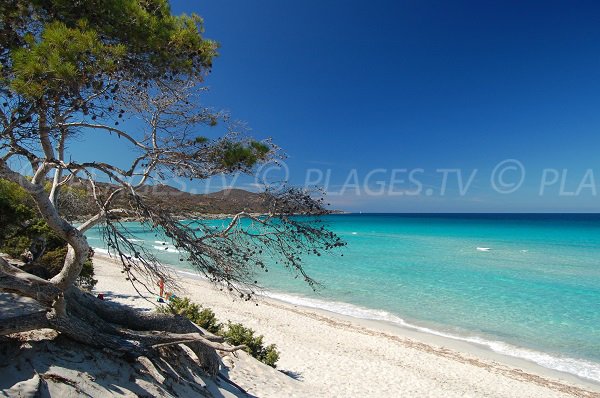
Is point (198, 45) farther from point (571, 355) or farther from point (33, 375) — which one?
point (571, 355)

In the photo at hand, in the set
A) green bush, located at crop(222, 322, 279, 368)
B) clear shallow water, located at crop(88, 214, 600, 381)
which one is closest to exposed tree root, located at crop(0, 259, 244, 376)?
green bush, located at crop(222, 322, 279, 368)

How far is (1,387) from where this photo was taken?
3154 millimetres

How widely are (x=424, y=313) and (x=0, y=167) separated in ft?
57.6

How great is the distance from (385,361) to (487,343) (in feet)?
17.5

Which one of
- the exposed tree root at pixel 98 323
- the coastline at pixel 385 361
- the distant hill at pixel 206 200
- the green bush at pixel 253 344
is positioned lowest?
the coastline at pixel 385 361

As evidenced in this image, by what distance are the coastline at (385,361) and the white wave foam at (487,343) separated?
455 millimetres

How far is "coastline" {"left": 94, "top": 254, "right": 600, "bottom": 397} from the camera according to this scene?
909cm

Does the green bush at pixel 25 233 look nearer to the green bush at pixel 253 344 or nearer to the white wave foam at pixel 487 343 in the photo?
the green bush at pixel 253 344

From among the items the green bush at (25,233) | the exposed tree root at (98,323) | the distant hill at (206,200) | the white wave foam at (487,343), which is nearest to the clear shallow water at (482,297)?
the white wave foam at (487,343)

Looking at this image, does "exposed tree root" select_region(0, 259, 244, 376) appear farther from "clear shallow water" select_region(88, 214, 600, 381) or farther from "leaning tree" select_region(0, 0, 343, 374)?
"clear shallow water" select_region(88, 214, 600, 381)

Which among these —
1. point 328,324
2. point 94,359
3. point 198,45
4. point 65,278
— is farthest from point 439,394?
point 198,45

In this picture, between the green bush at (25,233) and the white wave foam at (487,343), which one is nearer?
the green bush at (25,233)

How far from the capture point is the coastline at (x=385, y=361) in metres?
9.09

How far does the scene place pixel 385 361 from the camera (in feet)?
35.3
